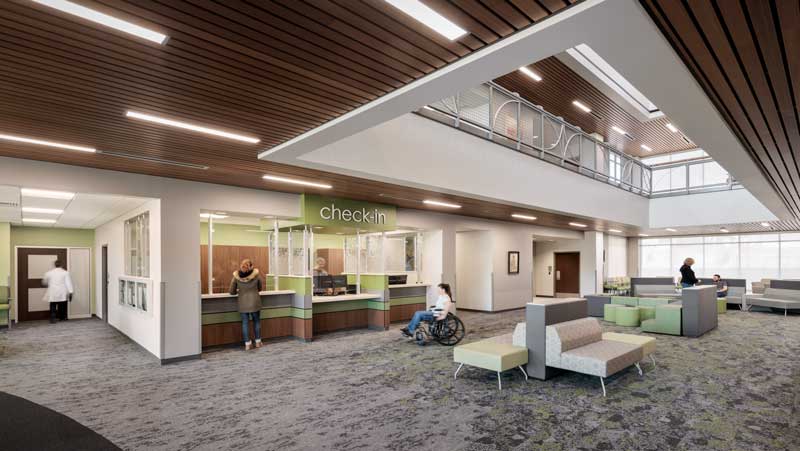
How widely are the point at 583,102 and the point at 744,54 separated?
9346mm

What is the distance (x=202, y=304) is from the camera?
826 cm

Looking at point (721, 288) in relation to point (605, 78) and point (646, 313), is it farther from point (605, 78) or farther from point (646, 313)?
point (605, 78)

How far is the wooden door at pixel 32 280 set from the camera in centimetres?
1309

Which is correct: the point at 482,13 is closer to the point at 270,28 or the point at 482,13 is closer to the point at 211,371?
the point at 270,28

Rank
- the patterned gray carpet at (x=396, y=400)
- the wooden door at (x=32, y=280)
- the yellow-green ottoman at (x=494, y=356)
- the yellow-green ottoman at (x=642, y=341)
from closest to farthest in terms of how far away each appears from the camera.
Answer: the patterned gray carpet at (x=396, y=400), the yellow-green ottoman at (x=494, y=356), the yellow-green ottoman at (x=642, y=341), the wooden door at (x=32, y=280)

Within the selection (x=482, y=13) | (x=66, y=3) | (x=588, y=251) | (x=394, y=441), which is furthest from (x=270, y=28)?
(x=588, y=251)

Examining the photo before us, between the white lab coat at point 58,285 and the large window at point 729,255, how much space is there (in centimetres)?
2292

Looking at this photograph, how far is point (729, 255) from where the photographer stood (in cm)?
1953

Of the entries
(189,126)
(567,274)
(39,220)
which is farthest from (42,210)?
(567,274)

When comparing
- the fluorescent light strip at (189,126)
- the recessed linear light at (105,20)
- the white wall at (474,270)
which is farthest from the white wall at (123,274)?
the white wall at (474,270)

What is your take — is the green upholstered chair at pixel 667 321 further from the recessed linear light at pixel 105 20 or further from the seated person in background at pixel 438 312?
the recessed linear light at pixel 105 20

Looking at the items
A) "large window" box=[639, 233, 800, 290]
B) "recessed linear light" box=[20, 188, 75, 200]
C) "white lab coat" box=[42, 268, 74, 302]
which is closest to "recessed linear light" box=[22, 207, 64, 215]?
"recessed linear light" box=[20, 188, 75, 200]

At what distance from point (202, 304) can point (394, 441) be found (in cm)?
550

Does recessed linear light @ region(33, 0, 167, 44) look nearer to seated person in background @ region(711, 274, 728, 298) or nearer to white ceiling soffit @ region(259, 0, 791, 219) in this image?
white ceiling soffit @ region(259, 0, 791, 219)
